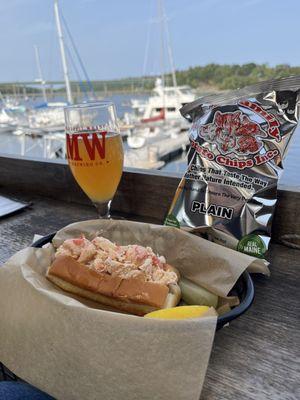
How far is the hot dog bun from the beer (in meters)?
0.21

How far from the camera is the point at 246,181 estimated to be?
1.99 feet

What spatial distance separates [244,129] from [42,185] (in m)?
0.64

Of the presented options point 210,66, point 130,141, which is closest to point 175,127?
point 130,141

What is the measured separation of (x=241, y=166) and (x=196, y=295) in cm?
25

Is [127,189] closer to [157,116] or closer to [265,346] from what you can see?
[265,346]

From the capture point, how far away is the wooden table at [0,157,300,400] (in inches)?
14.6

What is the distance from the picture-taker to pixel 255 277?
0.57 m

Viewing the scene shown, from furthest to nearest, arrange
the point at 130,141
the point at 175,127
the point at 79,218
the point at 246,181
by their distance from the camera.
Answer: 1. the point at 175,127
2. the point at 130,141
3. the point at 79,218
4. the point at 246,181

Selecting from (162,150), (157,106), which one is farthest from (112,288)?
(157,106)

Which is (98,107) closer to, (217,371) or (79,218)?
(79,218)

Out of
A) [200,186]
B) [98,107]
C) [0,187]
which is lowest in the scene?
[0,187]

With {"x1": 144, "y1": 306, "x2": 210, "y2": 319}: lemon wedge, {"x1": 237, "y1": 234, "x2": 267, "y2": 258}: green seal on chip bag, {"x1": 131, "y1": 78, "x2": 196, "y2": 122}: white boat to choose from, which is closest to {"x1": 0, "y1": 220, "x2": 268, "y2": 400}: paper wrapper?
{"x1": 144, "y1": 306, "x2": 210, "y2": 319}: lemon wedge

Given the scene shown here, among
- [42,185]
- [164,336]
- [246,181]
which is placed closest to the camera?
[164,336]

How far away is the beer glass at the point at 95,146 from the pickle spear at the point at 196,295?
10.3 inches
